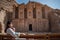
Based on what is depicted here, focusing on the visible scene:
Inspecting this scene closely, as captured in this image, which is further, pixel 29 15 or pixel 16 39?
pixel 29 15

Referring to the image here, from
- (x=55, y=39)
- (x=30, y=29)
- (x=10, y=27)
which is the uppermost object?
(x=10, y=27)

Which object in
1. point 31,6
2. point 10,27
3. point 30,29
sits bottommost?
point 30,29

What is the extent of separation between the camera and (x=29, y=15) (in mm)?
35000

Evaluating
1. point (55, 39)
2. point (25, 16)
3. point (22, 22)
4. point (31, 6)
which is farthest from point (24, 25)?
point (55, 39)

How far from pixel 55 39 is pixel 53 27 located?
1067 inches

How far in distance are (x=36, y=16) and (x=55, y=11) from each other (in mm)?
4870

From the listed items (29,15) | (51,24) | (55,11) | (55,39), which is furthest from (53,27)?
A: (55,39)

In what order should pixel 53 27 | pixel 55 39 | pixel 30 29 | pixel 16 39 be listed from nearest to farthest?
pixel 16 39
pixel 55 39
pixel 53 27
pixel 30 29

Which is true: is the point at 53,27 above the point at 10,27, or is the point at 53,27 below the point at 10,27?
below

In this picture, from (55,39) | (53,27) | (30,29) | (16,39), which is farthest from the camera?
(30,29)

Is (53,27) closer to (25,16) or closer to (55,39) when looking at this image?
(25,16)

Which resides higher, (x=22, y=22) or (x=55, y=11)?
(x=55, y=11)

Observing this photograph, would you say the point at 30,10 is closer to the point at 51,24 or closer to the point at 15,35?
the point at 51,24

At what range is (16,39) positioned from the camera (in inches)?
181
